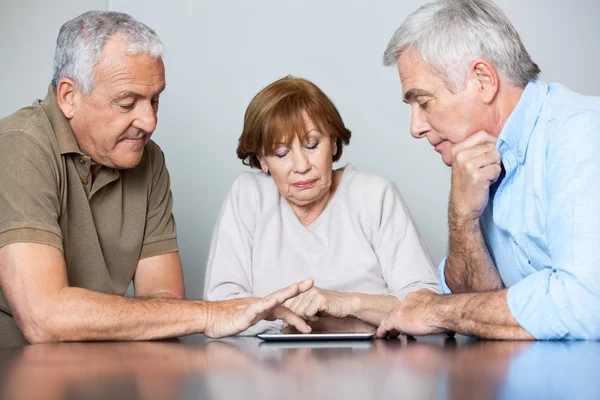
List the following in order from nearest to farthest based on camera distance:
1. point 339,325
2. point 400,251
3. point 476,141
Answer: point 476,141, point 339,325, point 400,251

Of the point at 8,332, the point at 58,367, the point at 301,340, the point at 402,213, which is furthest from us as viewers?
the point at 402,213

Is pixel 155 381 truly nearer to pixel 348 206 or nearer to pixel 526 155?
pixel 526 155

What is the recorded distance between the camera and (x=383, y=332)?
1802 mm

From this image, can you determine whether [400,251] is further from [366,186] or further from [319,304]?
[319,304]

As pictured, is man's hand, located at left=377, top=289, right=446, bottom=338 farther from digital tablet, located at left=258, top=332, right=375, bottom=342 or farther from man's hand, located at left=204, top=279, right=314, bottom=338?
man's hand, located at left=204, top=279, right=314, bottom=338

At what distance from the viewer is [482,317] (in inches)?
63.4

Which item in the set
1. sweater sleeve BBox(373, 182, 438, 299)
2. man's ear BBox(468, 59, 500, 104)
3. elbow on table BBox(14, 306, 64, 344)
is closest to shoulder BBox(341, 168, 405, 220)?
sweater sleeve BBox(373, 182, 438, 299)

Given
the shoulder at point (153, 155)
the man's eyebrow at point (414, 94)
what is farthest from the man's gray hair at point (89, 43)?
the man's eyebrow at point (414, 94)

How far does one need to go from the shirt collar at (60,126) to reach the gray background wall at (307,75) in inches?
54.0

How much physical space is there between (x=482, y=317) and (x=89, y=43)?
1441 millimetres

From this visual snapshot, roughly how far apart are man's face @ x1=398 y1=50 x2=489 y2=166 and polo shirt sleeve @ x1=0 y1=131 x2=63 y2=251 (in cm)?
104

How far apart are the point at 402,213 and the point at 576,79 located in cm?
157

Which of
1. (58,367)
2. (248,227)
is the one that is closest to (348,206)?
(248,227)

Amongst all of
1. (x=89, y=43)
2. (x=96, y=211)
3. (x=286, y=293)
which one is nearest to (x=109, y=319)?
(x=286, y=293)
